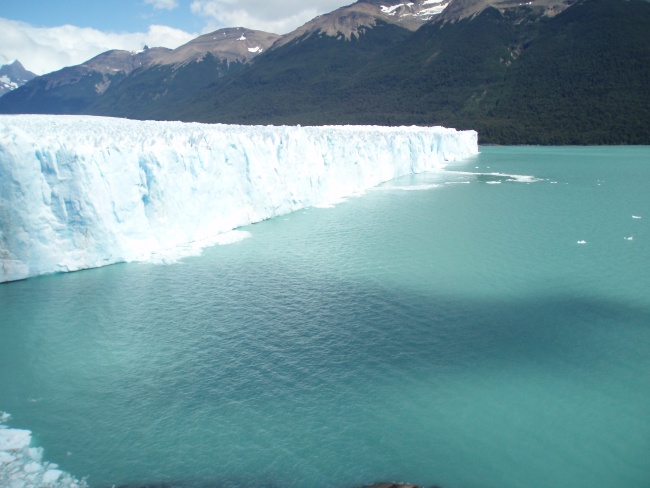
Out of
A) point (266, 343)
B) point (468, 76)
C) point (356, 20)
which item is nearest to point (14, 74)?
point (356, 20)

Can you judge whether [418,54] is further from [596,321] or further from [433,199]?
[596,321]

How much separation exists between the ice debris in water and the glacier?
19.4ft

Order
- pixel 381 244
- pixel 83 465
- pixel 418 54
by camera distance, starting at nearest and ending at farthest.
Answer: pixel 83 465, pixel 381 244, pixel 418 54

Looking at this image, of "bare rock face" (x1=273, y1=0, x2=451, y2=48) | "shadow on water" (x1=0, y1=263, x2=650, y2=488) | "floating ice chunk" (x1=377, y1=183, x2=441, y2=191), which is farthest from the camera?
"bare rock face" (x1=273, y1=0, x2=451, y2=48)

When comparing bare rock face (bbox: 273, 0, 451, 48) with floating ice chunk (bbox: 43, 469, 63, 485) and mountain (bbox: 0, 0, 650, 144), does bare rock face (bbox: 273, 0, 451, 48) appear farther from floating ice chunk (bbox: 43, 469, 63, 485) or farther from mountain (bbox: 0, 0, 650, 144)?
floating ice chunk (bbox: 43, 469, 63, 485)

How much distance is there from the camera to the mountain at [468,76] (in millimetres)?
43219

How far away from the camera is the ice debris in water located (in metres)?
5.11

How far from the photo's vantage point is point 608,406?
6191 mm

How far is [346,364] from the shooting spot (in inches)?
284

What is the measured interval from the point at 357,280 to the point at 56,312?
219 inches

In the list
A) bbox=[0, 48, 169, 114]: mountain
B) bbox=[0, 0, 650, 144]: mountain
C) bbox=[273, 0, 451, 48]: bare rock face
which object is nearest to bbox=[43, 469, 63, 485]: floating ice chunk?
bbox=[0, 0, 650, 144]: mountain

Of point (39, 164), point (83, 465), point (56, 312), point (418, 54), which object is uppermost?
point (418, 54)

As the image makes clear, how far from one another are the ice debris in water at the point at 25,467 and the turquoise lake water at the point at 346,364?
132 millimetres

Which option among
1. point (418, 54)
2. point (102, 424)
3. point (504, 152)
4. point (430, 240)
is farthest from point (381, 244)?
point (418, 54)
